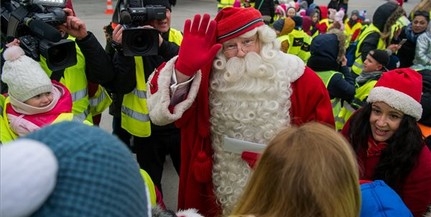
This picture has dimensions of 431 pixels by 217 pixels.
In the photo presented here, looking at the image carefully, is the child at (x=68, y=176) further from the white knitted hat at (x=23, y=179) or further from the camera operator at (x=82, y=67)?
the camera operator at (x=82, y=67)

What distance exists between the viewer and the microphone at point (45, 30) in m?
2.39

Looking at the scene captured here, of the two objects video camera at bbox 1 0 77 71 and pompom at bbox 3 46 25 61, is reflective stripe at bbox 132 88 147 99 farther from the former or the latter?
pompom at bbox 3 46 25 61

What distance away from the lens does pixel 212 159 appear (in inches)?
89.7

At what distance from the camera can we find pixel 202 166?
2199mm

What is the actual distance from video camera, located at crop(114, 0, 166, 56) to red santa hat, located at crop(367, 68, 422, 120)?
1234mm

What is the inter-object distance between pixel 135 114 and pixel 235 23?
113 cm

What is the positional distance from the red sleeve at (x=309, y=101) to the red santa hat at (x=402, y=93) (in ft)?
0.80

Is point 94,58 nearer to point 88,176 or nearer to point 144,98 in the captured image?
point 144,98

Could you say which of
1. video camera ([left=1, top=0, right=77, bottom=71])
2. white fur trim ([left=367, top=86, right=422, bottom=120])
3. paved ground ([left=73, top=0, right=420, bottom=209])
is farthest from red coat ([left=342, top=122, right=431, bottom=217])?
paved ground ([left=73, top=0, right=420, bottom=209])

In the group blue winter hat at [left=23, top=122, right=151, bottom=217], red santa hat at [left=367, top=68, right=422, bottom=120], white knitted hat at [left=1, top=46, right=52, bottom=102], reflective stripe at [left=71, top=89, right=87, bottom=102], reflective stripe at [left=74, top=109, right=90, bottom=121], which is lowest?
reflective stripe at [left=74, top=109, right=90, bottom=121]

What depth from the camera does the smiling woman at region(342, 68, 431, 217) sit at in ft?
6.68

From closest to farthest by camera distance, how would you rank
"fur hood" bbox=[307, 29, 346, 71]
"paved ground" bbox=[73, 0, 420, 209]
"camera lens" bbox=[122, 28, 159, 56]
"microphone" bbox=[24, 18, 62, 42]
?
"microphone" bbox=[24, 18, 62, 42] < "camera lens" bbox=[122, 28, 159, 56] < "fur hood" bbox=[307, 29, 346, 71] < "paved ground" bbox=[73, 0, 420, 209]

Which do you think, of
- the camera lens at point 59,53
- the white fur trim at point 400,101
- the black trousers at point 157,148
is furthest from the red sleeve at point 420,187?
the camera lens at point 59,53

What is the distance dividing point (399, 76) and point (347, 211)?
1.16 m
